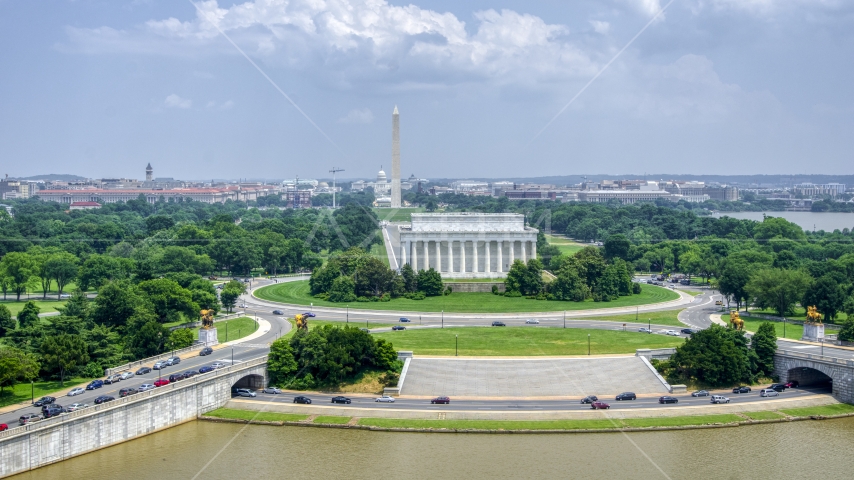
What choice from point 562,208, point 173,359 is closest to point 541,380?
point 173,359

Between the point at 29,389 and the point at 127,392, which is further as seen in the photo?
the point at 29,389

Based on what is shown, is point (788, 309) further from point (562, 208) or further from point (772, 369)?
point (562, 208)

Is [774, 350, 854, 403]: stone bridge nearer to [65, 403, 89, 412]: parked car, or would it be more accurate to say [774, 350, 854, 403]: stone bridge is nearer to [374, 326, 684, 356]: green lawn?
[374, 326, 684, 356]: green lawn

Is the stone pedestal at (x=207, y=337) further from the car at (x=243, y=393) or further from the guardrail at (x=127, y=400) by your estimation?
the car at (x=243, y=393)

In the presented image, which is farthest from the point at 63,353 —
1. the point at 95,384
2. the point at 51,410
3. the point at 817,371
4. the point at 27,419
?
the point at 817,371

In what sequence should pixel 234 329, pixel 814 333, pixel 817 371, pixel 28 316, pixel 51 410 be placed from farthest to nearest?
pixel 234 329 → pixel 28 316 → pixel 814 333 → pixel 817 371 → pixel 51 410

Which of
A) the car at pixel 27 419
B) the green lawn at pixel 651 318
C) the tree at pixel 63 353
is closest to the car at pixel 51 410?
the car at pixel 27 419

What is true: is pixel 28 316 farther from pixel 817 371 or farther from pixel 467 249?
pixel 817 371
